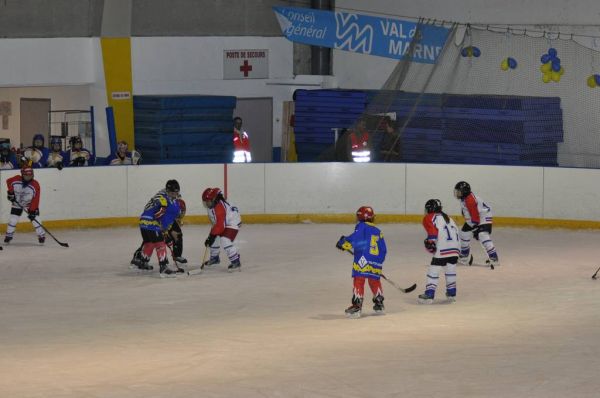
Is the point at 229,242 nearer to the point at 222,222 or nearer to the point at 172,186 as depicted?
the point at 222,222

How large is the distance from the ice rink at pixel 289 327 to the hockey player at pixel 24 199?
32 cm

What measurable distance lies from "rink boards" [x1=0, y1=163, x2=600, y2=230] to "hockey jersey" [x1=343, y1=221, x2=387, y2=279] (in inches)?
290

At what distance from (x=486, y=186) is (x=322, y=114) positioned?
5629 mm

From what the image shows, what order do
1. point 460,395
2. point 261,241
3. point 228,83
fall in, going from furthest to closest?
point 228,83 < point 261,241 < point 460,395

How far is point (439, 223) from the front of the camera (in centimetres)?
1378

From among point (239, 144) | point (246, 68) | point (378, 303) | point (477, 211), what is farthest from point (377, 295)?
point (246, 68)

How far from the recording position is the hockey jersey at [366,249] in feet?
42.5

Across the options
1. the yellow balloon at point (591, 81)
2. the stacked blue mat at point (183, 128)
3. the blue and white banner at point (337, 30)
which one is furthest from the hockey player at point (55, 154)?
the yellow balloon at point (591, 81)

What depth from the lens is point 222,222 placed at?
51.8 feet

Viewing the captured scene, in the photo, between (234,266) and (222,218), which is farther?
(234,266)

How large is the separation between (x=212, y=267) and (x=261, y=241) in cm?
226

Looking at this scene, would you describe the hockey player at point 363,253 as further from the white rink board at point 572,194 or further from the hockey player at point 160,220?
the white rink board at point 572,194

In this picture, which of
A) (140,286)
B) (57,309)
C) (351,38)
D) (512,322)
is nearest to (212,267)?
(140,286)

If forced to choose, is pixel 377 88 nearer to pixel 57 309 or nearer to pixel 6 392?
pixel 57 309
